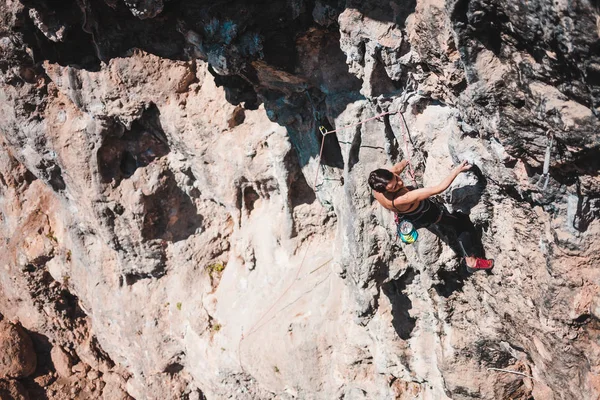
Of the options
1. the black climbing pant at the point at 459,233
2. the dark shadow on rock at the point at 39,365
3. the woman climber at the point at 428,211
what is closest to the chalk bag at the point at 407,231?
the woman climber at the point at 428,211

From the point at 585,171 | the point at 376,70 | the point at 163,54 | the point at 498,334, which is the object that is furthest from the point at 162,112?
the point at 585,171

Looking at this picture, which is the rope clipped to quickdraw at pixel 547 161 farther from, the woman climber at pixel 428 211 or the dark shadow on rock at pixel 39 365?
the dark shadow on rock at pixel 39 365

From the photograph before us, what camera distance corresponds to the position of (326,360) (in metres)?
7.58

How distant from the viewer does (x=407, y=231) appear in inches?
210

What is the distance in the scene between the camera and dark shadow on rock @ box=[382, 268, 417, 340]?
672 cm

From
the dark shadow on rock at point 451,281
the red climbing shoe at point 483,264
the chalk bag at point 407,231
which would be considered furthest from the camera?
the dark shadow on rock at point 451,281

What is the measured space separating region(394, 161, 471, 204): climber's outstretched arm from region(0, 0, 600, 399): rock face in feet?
0.44

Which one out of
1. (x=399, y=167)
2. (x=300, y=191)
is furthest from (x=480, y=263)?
(x=300, y=191)

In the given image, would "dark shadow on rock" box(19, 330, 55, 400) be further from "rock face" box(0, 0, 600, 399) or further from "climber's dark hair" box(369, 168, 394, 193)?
"climber's dark hair" box(369, 168, 394, 193)

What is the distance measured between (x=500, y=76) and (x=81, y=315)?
10575 millimetres

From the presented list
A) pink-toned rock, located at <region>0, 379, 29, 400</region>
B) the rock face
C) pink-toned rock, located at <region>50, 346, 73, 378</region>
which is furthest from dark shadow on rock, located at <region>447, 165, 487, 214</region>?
pink-toned rock, located at <region>0, 379, 29, 400</region>

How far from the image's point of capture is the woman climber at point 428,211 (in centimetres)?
485

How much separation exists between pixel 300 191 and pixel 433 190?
3.01 metres

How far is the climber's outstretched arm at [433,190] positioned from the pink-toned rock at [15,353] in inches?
383
